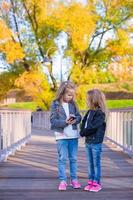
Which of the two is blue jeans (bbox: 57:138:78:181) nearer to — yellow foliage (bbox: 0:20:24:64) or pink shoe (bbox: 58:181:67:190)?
pink shoe (bbox: 58:181:67:190)

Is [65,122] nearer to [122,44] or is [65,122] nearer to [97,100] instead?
[97,100]

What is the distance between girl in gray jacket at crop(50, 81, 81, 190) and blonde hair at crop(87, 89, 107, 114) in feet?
0.89

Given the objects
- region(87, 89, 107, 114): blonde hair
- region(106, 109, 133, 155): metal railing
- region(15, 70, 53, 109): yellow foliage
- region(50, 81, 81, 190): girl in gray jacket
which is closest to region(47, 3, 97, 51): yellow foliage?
region(15, 70, 53, 109): yellow foliage

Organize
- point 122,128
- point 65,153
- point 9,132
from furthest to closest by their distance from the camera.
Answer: point 122,128 → point 9,132 → point 65,153

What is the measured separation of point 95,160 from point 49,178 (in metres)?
1.39

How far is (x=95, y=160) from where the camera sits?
684cm

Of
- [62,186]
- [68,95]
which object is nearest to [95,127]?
[68,95]

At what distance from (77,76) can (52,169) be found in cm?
2342

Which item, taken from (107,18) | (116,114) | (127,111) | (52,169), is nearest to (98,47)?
(107,18)

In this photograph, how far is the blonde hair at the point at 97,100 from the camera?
673cm

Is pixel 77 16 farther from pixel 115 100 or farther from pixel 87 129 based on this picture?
pixel 115 100

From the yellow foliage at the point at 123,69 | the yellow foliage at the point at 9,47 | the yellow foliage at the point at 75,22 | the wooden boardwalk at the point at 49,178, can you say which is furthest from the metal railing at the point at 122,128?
the yellow foliage at the point at 123,69

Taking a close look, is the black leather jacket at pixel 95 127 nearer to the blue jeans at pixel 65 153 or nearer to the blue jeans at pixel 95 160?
the blue jeans at pixel 95 160

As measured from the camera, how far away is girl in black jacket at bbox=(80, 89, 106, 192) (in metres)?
6.74
